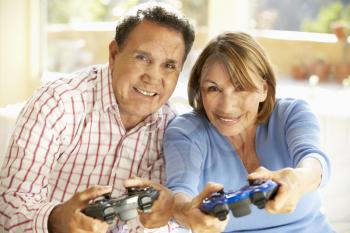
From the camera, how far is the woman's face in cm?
155

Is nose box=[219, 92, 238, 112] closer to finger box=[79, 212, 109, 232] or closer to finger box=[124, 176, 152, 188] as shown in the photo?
finger box=[124, 176, 152, 188]

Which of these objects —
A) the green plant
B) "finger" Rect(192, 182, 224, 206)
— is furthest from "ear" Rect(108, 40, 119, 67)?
the green plant

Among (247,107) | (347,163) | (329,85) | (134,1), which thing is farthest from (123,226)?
(134,1)

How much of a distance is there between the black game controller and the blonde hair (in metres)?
0.44

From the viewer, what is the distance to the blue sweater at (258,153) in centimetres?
154

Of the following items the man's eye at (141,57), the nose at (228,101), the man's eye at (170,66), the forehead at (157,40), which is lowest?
the nose at (228,101)

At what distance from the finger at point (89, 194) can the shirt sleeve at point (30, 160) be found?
21 cm

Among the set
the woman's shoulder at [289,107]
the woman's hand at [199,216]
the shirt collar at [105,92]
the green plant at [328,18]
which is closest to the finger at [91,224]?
the woman's hand at [199,216]

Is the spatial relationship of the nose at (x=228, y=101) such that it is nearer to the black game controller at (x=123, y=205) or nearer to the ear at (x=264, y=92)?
the ear at (x=264, y=92)

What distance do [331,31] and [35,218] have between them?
175 cm

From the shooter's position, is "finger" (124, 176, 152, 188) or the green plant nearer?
"finger" (124, 176, 152, 188)

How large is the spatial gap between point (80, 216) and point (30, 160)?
296 millimetres

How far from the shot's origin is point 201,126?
1635 mm

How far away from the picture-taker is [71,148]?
158 centimetres
